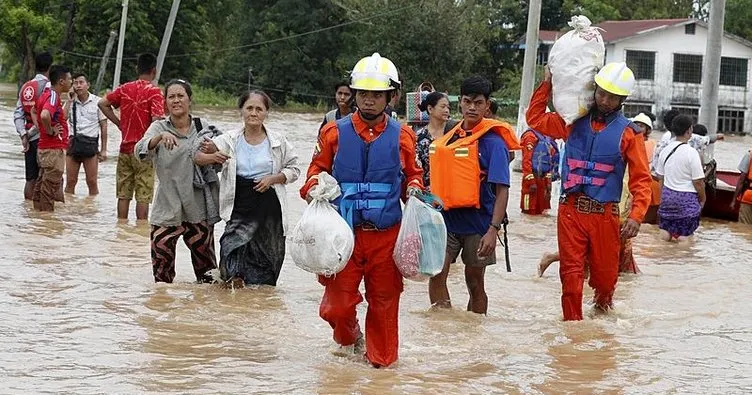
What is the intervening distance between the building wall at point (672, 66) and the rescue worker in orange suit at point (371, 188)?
167 feet

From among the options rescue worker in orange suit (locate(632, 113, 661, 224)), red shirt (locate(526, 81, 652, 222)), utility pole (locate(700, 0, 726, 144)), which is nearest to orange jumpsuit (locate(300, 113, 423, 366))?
red shirt (locate(526, 81, 652, 222))

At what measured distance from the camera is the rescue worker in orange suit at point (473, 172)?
845 cm

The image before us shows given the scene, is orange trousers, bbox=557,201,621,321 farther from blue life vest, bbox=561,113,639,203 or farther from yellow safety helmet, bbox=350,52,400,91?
yellow safety helmet, bbox=350,52,400,91

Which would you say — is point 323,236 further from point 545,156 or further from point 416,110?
point 545,156

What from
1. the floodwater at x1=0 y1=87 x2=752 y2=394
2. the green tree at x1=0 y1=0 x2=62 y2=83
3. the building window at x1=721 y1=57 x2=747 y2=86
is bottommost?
the floodwater at x1=0 y1=87 x2=752 y2=394

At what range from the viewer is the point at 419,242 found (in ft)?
22.7

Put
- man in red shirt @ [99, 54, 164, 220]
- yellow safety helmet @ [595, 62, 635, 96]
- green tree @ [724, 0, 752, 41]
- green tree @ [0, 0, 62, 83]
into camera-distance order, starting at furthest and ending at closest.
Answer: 1. green tree @ [724, 0, 752, 41]
2. green tree @ [0, 0, 62, 83]
3. man in red shirt @ [99, 54, 164, 220]
4. yellow safety helmet @ [595, 62, 635, 96]

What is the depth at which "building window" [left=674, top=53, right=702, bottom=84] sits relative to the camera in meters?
58.2

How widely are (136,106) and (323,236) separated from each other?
6.83m

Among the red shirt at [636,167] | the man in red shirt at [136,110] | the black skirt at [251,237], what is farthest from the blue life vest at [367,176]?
the man in red shirt at [136,110]

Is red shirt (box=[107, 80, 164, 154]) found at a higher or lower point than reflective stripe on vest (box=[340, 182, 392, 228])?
higher

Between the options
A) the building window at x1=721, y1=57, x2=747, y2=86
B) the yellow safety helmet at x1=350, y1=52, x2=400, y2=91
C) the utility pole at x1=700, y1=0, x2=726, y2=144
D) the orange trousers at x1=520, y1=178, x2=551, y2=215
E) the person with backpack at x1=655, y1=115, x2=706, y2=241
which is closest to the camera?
the yellow safety helmet at x1=350, y1=52, x2=400, y2=91

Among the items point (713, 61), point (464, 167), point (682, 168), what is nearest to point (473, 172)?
point (464, 167)

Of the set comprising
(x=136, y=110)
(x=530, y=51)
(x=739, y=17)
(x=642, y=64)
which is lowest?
(x=136, y=110)
